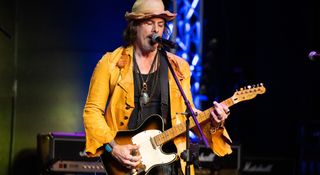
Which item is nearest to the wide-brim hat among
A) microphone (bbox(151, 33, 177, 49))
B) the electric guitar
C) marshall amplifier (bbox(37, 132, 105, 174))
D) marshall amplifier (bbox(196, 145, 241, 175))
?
microphone (bbox(151, 33, 177, 49))

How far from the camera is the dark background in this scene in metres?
9.01

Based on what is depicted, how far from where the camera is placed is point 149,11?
5441mm

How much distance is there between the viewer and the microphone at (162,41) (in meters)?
4.86

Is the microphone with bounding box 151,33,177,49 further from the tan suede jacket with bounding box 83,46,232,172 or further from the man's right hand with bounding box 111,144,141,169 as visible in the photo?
the man's right hand with bounding box 111,144,141,169

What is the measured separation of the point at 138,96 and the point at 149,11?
75 cm

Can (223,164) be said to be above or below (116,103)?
below

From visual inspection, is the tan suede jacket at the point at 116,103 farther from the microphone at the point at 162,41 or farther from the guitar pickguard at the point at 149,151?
the microphone at the point at 162,41

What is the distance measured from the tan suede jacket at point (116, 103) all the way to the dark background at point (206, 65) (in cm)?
315

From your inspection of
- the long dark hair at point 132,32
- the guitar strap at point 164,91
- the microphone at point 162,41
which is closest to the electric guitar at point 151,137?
the guitar strap at point 164,91

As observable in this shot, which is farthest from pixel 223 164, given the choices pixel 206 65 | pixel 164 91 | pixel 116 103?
pixel 116 103

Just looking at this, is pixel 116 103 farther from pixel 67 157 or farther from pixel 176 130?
pixel 67 157

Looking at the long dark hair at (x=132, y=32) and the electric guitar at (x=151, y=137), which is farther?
the long dark hair at (x=132, y=32)

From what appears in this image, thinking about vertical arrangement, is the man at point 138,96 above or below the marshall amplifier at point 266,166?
above

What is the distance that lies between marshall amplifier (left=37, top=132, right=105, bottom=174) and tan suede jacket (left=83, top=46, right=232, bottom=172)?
194 cm
